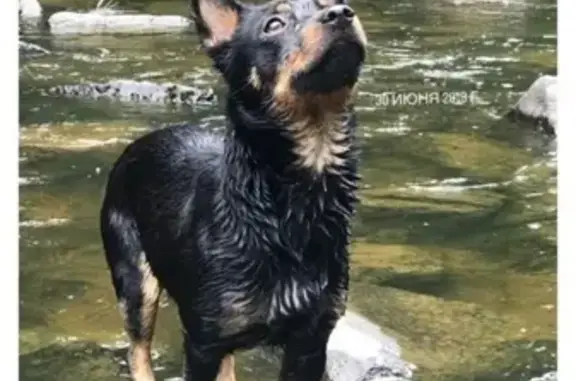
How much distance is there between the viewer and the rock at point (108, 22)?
8.71 feet

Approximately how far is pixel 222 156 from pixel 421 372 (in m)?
0.83

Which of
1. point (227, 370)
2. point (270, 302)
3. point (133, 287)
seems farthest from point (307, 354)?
point (133, 287)

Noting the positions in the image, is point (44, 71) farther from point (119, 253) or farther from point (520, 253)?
point (520, 253)

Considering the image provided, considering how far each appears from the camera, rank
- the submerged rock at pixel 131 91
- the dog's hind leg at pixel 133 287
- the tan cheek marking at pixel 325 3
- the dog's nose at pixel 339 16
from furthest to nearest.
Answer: the submerged rock at pixel 131 91 → the dog's hind leg at pixel 133 287 → the tan cheek marking at pixel 325 3 → the dog's nose at pixel 339 16

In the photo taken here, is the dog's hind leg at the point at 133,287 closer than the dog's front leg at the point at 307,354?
No

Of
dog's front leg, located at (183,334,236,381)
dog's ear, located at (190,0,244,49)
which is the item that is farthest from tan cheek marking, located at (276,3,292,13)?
dog's front leg, located at (183,334,236,381)

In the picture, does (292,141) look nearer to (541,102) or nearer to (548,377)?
(541,102)

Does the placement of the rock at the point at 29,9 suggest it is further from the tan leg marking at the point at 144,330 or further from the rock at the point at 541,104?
the rock at the point at 541,104

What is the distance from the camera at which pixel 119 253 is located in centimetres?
242

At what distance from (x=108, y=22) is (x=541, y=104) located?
1.19m

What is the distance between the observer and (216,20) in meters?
2.13

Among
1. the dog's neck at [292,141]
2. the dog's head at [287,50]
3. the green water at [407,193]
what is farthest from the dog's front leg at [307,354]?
the dog's head at [287,50]

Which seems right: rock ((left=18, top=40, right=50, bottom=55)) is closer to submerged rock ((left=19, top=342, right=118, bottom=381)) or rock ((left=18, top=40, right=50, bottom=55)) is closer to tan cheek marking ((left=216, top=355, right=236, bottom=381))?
submerged rock ((left=19, top=342, right=118, bottom=381))

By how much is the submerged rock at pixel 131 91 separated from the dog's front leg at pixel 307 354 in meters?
0.76
